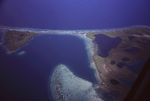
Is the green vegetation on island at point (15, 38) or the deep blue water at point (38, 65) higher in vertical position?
the green vegetation on island at point (15, 38)

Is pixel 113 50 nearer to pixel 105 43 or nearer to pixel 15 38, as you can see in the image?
pixel 105 43

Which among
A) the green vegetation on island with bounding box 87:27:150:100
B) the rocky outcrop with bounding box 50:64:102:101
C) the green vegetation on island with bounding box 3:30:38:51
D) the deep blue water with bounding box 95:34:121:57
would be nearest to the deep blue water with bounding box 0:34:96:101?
the rocky outcrop with bounding box 50:64:102:101

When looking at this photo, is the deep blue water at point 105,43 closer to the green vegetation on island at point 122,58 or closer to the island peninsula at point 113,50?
the island peninsula at point 113,50

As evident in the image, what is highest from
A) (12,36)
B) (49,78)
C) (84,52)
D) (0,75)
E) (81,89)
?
(12,36)

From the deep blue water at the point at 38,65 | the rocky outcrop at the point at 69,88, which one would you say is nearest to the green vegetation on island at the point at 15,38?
the deep blue water at the point at 38,65

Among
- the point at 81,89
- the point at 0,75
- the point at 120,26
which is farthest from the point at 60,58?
the point at 120,26

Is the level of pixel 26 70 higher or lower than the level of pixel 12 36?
lower

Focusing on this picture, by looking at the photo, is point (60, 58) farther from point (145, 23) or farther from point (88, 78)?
point (145, 23)

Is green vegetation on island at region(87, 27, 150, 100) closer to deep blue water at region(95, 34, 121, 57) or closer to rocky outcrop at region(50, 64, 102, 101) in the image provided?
deep blue water at region(95, 34, 121, 57)
